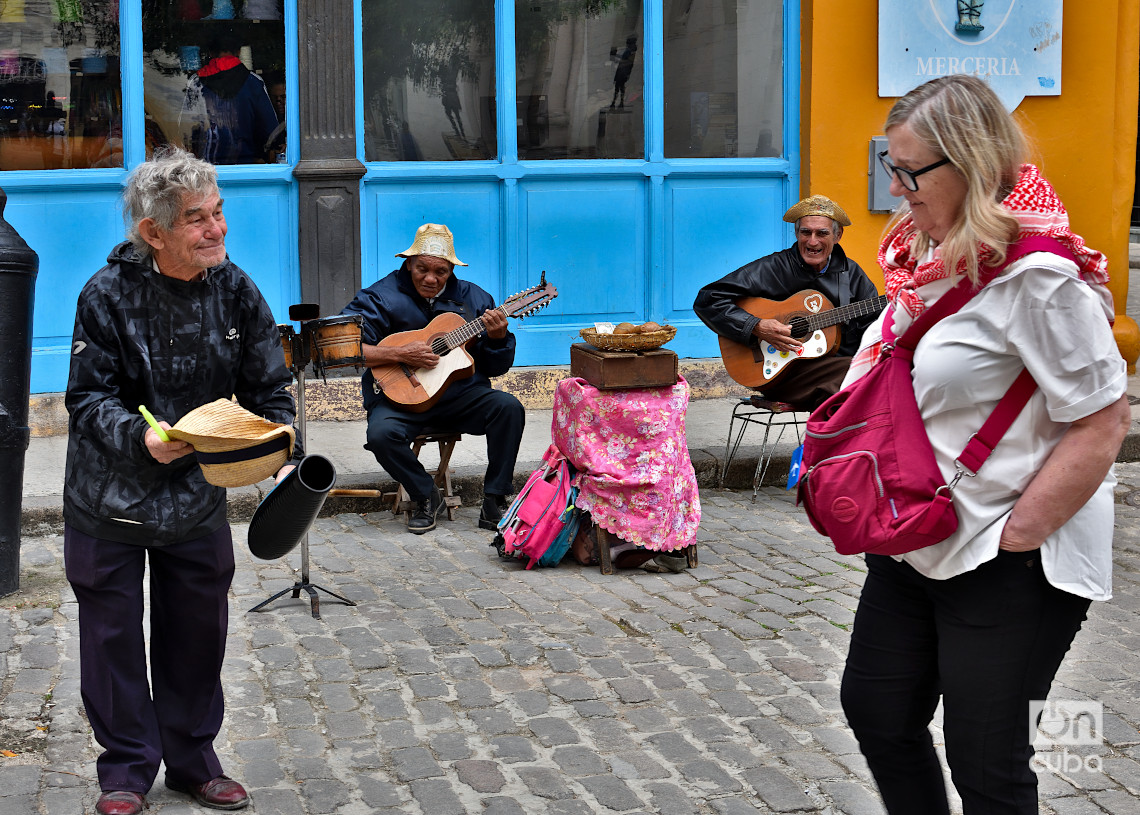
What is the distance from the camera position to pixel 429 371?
21.9 ft

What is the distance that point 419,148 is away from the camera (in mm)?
8711

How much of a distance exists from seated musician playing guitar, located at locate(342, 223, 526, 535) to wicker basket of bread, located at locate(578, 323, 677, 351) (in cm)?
81

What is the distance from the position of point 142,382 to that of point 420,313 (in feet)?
11.2

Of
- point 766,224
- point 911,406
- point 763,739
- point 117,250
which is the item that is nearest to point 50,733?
point 117,250

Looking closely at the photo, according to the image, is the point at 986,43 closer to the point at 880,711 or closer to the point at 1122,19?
the point at 1122,19

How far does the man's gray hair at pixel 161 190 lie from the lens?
3.30 meters

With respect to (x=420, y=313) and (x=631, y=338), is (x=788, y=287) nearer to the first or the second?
(x=631, y=338)

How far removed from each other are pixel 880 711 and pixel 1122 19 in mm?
8647

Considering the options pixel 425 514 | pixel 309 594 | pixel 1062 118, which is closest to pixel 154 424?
pixel 309 594

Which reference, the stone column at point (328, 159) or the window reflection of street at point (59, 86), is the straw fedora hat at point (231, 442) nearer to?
the stone column at point (328, 159)

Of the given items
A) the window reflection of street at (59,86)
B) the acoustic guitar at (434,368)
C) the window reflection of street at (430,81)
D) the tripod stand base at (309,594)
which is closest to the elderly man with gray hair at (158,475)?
the tripod stand base at (309,594)

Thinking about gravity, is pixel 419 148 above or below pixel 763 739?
above

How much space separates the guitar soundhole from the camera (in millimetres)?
7074

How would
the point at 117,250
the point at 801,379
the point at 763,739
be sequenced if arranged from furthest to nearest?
1. the point at 801,379
2. the point at 763,739
3. the point at 117,250
